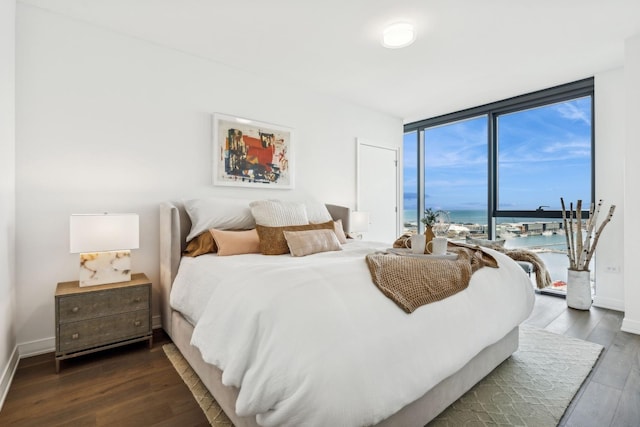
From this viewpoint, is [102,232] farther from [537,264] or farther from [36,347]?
[537,264]

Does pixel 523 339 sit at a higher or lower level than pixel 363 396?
lower

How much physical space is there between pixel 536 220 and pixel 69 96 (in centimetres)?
515

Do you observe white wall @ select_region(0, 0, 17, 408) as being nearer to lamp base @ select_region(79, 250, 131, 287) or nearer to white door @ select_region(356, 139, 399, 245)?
lamp base @ select_region(79, 250, 131, 287)

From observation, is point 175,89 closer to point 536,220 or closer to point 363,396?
point 363,396

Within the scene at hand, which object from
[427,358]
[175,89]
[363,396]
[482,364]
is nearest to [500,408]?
[482,364]

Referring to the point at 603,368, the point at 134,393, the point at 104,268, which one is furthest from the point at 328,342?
the point at 603,368

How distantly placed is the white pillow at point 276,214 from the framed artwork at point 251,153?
0.56 m

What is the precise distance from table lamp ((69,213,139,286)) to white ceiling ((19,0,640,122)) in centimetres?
159

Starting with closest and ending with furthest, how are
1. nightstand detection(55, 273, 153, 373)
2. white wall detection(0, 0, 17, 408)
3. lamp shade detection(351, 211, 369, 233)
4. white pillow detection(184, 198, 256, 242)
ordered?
white wall detection(0, 0, 17, 408) < nightstand detection(55, 273, 153, 373) < white pillow detection(184, 198, 256, 242) < lamp shade detection(351, 211, 369, 233)

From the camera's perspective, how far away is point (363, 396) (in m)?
1.08

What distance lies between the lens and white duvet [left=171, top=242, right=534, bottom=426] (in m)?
1.04

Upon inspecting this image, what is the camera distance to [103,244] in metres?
2.15

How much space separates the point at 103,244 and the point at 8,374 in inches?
35.0

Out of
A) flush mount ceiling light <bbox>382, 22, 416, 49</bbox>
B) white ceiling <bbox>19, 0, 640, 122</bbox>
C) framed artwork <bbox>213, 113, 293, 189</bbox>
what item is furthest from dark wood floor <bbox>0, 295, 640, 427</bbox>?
flush mount ceiling light <bbox>382, 22, 416, 49</bbox>
